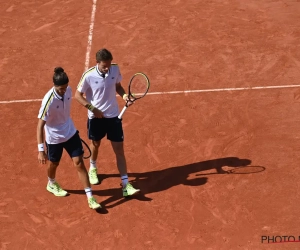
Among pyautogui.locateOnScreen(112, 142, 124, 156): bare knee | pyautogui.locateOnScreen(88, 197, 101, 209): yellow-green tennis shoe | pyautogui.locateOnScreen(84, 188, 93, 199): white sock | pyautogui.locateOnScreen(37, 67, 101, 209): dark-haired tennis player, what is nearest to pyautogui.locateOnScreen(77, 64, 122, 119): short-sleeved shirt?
pyautogui.locateOnScreen(37, 67, 101, 209): dark-haired tennis player

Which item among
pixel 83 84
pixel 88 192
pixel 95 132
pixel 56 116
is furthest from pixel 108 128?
pixel 88 192

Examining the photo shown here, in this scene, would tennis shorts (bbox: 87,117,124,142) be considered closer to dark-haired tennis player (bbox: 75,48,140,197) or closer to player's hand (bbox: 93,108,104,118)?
dark-haired tennis player (bbox: 75,48,140,197)

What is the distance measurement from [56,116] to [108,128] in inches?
36.7

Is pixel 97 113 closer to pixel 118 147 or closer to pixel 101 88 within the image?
pixel 101 88

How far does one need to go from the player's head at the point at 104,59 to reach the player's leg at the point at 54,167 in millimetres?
1348

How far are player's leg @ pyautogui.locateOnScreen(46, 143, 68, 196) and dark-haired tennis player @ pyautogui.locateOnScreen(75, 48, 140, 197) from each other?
62 cm

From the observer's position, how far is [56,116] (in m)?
8.48

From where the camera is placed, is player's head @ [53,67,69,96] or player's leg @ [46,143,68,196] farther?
player's leg @ [46,143,68,196]

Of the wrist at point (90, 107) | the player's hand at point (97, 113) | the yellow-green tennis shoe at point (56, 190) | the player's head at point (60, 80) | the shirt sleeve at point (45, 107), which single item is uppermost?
the player's head at point (60, 80)

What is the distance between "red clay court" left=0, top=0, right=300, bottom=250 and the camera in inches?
342

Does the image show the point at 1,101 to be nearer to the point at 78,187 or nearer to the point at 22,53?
the point at 22,53

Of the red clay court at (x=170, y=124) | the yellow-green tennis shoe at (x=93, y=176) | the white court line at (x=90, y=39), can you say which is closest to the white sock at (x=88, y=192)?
the red clay court at (x=170, y=124)

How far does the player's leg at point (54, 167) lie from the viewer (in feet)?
28.9

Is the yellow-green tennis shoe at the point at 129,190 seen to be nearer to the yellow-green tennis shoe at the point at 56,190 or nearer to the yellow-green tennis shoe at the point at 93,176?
the yellow-green tennis shoe at the point at 93,176
